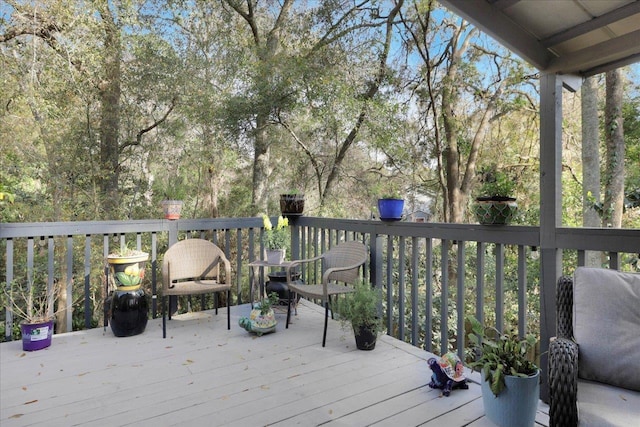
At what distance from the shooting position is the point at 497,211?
7.38ft

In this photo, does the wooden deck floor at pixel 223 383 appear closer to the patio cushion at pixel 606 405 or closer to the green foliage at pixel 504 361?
the green foliage at pixel 504 361

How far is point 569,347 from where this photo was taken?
1433 millimetres

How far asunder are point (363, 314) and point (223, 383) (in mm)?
1100

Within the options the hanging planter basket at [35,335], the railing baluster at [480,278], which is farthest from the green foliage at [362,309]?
the hanging planter basket at [35,335]

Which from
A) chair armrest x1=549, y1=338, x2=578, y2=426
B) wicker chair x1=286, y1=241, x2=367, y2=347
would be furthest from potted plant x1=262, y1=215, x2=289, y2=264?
chair armrest x1=549, y1=338, x2=578, y2=426

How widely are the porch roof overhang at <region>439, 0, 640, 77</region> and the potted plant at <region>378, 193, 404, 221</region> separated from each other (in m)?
1.36

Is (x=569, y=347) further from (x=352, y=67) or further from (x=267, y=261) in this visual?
(x=352, y=67)

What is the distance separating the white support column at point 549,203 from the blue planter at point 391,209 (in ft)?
3.80

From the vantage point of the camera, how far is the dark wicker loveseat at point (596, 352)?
131 centimetres

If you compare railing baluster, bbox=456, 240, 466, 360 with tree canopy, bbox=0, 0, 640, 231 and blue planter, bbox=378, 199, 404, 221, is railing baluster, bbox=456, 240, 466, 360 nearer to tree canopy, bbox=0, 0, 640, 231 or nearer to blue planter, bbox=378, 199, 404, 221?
blue planter, bbox=378, 199, 404, 221

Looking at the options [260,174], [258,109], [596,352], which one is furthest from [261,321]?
[260,174]

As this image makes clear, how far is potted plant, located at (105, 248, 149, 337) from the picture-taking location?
316 cm

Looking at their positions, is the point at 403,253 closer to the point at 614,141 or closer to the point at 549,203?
the point at 549,203

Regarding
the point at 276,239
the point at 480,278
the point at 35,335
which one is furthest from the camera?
the point at 276,239
